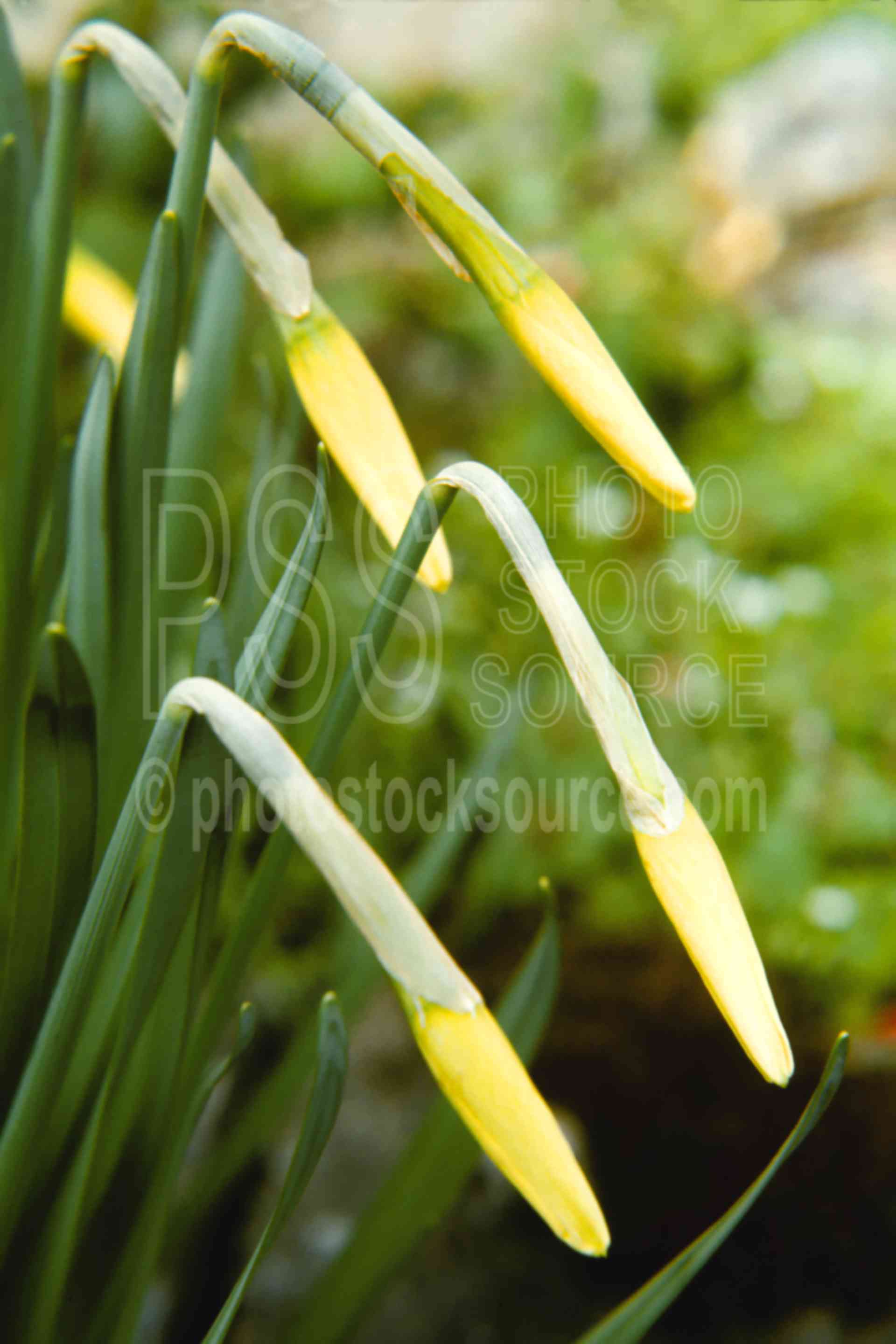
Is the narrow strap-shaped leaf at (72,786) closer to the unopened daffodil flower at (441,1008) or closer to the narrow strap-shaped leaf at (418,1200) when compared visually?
the unopened daffodil flower at (441,1008)

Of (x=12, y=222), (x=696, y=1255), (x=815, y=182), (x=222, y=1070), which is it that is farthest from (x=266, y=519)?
(x=815, y=182)

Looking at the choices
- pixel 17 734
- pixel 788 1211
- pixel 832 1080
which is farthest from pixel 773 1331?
pixel 17 734

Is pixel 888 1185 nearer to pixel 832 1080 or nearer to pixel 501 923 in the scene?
pixel 501 923

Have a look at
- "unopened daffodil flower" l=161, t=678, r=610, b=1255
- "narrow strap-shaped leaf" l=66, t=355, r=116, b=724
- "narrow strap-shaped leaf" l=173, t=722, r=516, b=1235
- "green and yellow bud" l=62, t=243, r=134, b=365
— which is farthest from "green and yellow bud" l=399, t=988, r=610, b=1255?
"green and yellow bud" l=62, t=243, r=134, b=365

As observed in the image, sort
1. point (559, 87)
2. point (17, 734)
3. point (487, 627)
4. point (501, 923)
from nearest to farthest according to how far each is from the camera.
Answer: point (17, 734), point (501, 923), point (487, 627), point (559, 87)

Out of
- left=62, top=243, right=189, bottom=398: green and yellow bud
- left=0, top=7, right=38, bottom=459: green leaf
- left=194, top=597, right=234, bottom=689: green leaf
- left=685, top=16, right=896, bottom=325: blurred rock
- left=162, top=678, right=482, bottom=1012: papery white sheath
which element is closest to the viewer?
left=162, top=678, right=482, bottom=1012: papery white sheath

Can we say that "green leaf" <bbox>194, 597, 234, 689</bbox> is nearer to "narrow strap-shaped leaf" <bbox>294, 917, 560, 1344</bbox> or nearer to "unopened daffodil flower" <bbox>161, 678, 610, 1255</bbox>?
"unopened daffodil flower" <bbox>161, 678, 610, 1255</bbox>
